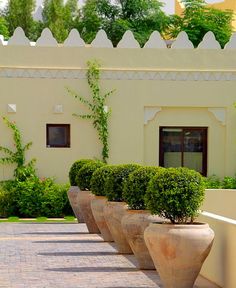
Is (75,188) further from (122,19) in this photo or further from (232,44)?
(122,19)

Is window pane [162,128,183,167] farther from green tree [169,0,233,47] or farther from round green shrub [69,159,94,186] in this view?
green tree [169,0,233,47]

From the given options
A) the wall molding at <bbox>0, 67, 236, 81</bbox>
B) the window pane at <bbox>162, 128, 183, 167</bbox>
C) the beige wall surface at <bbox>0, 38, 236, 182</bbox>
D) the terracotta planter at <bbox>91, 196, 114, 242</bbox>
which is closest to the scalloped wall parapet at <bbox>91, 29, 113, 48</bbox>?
the beige wall surface at <bbox>0, 38, 236, 182</bbox>

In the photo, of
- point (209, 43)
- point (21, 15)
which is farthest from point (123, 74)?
point (21, 15)

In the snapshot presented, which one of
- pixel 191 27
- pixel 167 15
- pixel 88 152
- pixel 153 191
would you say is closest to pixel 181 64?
pixel 88 152

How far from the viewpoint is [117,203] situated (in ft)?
51.8

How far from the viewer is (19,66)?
81.0ft

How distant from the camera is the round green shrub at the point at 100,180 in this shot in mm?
17328

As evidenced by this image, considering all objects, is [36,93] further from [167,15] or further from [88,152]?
[167,15]

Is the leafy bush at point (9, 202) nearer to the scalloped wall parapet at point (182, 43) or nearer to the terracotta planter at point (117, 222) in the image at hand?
the scalloped wall parapet at point (182, 43)

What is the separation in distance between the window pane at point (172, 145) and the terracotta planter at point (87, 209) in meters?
6.29

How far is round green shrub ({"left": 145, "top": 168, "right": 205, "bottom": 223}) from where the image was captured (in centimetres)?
1191

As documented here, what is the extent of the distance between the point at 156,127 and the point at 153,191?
1312 centimetres

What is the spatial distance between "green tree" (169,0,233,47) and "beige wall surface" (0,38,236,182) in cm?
1816

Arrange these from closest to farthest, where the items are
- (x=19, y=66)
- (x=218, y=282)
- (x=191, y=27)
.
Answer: (x=218, y=282) < (x=19, y=66) < (x=191, y=27)
